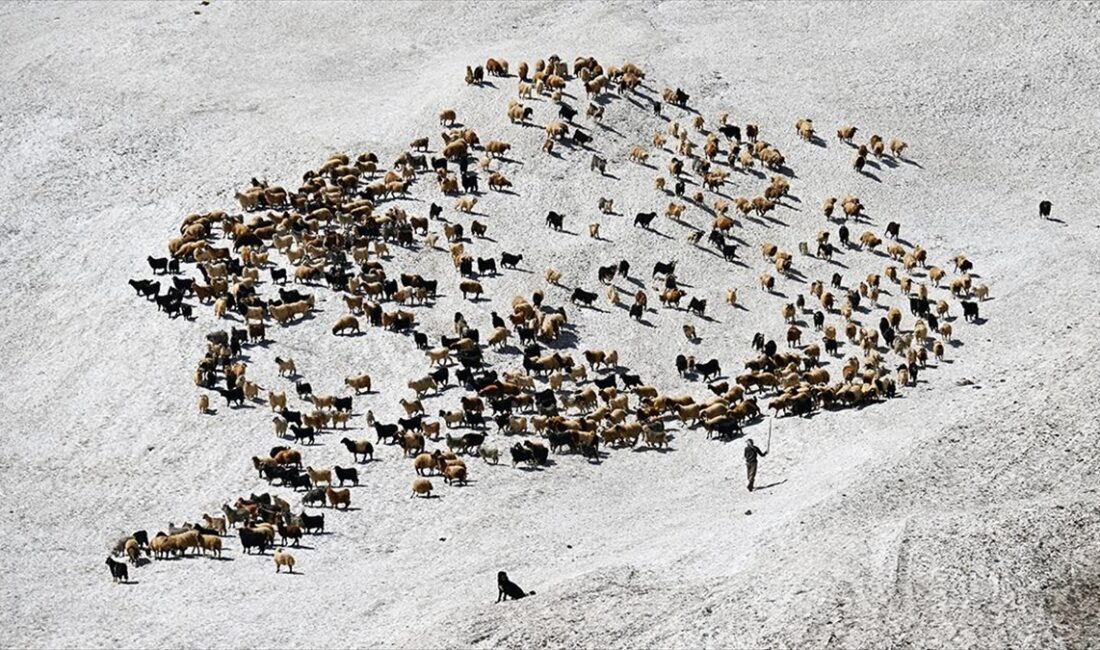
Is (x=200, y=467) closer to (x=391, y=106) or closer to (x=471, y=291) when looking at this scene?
(x=471, y=291)

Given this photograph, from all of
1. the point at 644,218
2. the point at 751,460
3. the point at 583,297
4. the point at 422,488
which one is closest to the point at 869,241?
the point at 644,218

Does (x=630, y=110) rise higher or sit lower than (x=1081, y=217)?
higher

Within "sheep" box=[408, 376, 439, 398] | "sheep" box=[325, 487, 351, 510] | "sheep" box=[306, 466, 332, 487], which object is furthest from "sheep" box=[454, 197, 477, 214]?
"sheep" box=[325, 487, 351, 510]

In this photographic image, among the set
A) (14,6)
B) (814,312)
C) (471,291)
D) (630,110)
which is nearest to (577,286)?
(471,291)

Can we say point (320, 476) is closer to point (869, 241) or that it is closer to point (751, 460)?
point (751, 460)

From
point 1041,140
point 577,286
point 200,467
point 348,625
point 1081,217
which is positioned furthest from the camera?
point 1041,140

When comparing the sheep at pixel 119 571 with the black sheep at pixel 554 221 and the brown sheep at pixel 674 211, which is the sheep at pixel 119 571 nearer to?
the black sheep at pixel 554 221

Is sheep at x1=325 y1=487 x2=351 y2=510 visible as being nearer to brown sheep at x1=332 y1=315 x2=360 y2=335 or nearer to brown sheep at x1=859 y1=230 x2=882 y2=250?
brown sheep at x1=332 y1=315 x2=360 y2=335
